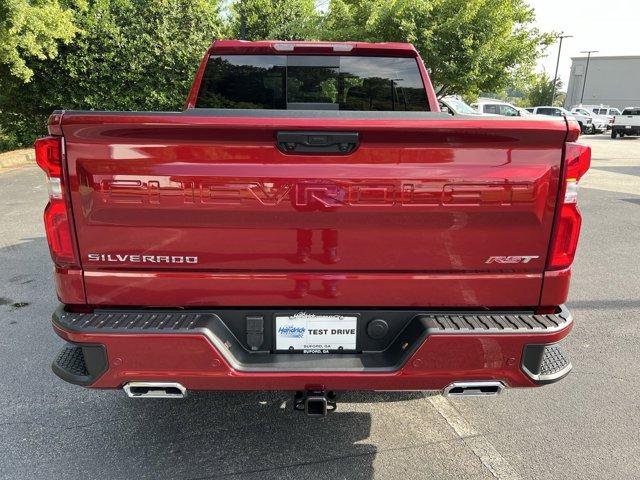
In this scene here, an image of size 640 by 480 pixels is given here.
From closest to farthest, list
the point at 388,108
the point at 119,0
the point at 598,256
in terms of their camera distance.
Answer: the point at 388,108 < the point at 598,256 < the point at 119,0

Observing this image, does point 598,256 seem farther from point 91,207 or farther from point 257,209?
point 91,207

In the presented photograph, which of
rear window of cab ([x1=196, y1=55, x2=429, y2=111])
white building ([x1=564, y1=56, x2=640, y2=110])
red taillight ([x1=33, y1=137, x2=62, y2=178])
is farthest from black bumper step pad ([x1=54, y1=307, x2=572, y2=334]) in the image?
white building ([x1=564, y1=56, x2=640, y2=110])

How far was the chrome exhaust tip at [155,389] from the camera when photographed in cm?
220


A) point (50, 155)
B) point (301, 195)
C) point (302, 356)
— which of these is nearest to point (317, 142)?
point (301, 195)

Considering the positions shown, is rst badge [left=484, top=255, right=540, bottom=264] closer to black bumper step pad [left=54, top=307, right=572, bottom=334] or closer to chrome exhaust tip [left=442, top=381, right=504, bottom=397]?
black bumper step pad [left=54, top=307, right=572, bottom=334]

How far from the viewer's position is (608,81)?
224 feet

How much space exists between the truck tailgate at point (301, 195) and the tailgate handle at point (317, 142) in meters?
0.02

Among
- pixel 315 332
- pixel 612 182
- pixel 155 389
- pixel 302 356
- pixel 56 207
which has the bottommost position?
pixel 612 182

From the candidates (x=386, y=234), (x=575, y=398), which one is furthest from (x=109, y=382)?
(x=575, y=398)

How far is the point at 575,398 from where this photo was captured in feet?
10.8

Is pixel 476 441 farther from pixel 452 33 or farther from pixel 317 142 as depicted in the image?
pixel 452 33

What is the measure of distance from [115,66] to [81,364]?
15.0 meters

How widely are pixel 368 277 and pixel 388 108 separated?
229cm

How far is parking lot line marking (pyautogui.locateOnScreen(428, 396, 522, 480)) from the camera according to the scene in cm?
261
